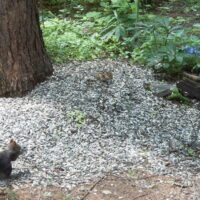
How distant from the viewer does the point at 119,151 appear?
13.1 feet

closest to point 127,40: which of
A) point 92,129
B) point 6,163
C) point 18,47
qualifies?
point 18,47

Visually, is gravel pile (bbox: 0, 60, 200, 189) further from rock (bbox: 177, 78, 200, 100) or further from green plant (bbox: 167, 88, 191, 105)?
rock (bbox: 177, 78, 200, 100)

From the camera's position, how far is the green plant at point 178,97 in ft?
17.0

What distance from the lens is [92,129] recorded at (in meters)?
4.29

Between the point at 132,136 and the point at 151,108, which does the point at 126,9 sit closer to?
the point at 151,108

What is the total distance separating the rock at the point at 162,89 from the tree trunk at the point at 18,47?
1484mm

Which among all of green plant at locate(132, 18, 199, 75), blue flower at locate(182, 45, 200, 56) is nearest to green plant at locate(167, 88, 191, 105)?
green plant at locate(132, 18, 199, 75)

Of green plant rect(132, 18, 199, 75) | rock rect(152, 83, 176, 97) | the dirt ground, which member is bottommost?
the dirt ground

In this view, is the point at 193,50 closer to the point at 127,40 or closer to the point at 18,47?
the point at 127,40

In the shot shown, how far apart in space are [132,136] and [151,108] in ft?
2.40

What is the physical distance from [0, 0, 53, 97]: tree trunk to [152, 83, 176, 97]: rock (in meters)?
1.48

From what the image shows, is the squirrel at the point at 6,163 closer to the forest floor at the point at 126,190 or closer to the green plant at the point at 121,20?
the forest floor at the point at 126,190

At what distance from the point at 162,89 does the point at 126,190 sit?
2069 mm

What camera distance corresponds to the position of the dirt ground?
10.8 ft
